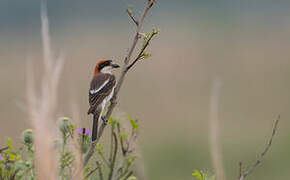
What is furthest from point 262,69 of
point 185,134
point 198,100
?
point 185,134

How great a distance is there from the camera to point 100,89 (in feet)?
12.2

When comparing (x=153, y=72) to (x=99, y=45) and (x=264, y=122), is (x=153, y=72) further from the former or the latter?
(x=99, y=45)

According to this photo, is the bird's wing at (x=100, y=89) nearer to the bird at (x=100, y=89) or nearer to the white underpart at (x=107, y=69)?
the bird at (x=100, y=89)

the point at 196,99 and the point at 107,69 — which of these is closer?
the point at 107,69

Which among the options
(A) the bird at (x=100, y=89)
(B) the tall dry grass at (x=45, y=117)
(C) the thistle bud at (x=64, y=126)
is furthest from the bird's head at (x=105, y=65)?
(B) the tall dry grass at (x=45, y=117)

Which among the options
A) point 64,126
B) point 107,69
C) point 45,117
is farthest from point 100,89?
point 45,117

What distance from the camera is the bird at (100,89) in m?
3.40

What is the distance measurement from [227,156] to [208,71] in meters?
7.01

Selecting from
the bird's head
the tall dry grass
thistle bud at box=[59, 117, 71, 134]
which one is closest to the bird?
the bird's head

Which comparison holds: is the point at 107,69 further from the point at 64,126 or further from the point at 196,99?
the point at 196,99

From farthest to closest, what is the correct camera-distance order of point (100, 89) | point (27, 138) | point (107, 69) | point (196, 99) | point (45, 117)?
point (196, 99) < point (107, 69) < point (100, 89) < point (27, 138) < point (45, 117)

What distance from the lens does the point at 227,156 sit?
41.3 ft

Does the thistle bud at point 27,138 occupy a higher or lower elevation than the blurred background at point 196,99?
lower

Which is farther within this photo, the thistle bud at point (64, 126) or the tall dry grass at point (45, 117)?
the thistle bud at point (64, 126)
